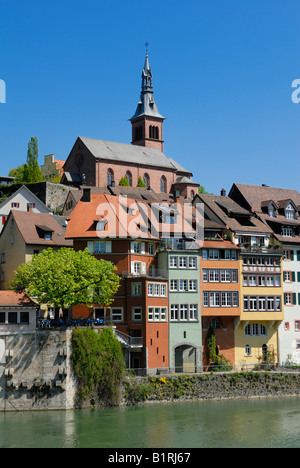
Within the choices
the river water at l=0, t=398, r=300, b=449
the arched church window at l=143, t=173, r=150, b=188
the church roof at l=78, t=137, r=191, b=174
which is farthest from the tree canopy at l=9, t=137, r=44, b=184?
the river water at l=0, t=398, r=300, b=449

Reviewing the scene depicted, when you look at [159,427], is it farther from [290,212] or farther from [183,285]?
[290,212]

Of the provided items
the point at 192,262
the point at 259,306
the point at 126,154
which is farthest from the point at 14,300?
the point at 126,154

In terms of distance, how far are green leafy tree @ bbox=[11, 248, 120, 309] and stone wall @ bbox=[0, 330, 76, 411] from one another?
3718 millimetres

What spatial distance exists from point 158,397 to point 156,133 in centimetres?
11377

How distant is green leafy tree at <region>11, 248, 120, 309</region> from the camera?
6625cm

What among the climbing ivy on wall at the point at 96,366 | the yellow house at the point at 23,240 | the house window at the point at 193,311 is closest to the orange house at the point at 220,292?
the house window at the point at 193,311

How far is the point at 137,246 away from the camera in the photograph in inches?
2992

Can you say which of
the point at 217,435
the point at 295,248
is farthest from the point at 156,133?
the point at 217,435

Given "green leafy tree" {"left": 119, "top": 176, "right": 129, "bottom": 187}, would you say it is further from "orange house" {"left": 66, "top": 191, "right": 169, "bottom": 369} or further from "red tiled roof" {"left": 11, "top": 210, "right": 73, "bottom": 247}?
"orange house" {"left": 66, "top": 191, "right": 169, "bottom": 369}

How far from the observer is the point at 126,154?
5689 inches

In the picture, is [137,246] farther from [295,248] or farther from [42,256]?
[295,248]

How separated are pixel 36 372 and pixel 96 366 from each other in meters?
4.77
